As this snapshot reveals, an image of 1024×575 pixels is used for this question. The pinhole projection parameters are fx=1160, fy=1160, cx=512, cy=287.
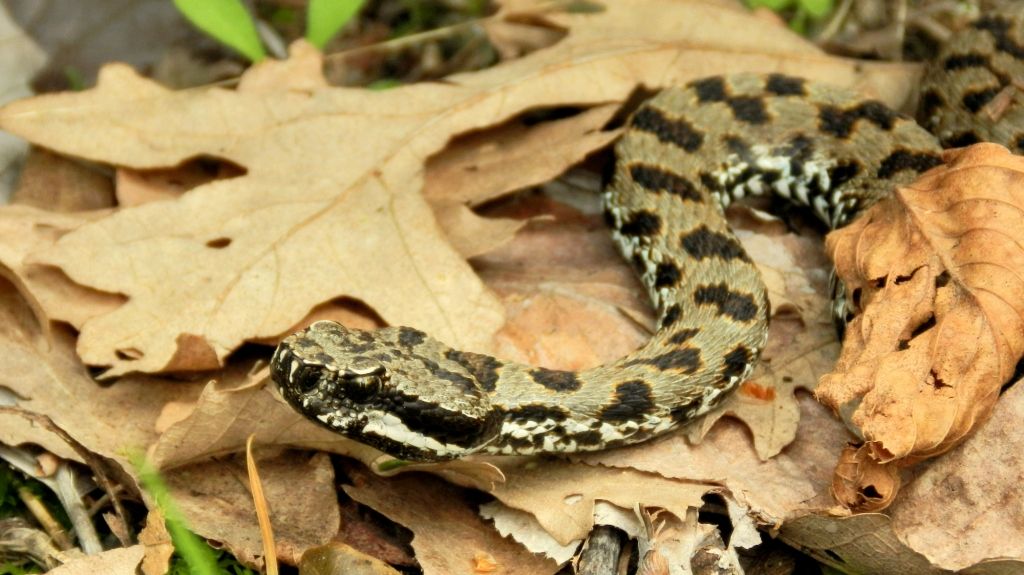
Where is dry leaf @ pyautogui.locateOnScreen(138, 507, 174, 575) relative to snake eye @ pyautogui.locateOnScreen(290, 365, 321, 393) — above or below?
below

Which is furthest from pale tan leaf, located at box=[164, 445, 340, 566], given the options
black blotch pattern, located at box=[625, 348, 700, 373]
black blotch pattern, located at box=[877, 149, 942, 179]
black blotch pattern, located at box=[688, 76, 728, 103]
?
black blotch pattern, located at box=[877, 149, 942, 179]

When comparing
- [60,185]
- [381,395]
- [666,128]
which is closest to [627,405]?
[381,395]

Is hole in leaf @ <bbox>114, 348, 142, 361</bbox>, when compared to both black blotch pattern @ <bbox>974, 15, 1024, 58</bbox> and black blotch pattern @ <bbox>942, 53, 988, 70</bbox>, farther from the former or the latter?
black blotch pattern @ <bbox>974, 15, 1024, 58</bbox>

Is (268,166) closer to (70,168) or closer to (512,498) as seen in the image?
(70,168)

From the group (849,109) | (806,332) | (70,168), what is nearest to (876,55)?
(849,109)

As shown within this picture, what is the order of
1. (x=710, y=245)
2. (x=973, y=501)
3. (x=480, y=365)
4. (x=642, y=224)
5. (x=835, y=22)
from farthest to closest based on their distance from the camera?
(x=835, y=22) < (x=642, y=224) < (x=710, y=245) < (x=480, y=365) < (x=973, y=501)

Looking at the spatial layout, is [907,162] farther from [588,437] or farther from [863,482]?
[588,437]

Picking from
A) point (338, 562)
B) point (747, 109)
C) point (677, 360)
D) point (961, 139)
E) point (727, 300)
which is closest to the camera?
point (338, 562)

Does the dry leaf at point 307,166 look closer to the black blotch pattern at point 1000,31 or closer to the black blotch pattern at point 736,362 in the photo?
the black blotch pattern at point 1000,31
